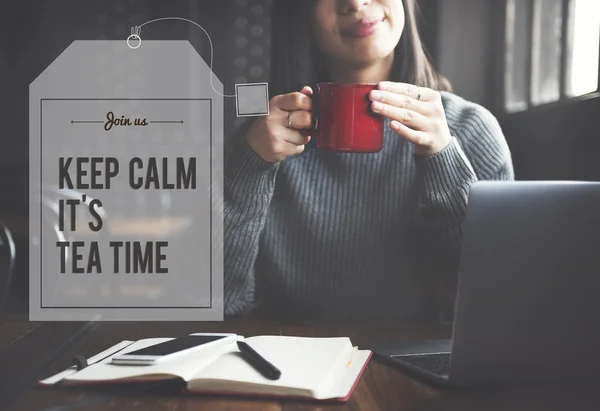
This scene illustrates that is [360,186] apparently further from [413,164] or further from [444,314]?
[444,314]

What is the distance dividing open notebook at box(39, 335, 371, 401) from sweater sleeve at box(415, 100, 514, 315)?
48 centimetres

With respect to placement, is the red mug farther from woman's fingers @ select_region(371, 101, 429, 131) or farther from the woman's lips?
the woman's lips

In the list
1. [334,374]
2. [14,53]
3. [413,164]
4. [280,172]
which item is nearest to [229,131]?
[280,172]

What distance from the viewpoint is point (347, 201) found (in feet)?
4.45

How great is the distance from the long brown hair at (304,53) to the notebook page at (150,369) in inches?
32.8

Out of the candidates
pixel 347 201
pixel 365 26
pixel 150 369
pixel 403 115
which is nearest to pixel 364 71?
pixel 365 26

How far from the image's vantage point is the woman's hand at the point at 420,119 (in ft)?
3.42

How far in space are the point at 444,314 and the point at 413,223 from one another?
196 mm

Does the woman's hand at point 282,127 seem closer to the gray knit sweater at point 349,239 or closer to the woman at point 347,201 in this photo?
the woman at point 347,201

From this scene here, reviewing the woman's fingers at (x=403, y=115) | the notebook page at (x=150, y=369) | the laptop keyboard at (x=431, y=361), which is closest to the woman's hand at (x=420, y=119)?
the woman's fingers at (x=403, y=115)

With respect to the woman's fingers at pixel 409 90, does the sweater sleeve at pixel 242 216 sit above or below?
below

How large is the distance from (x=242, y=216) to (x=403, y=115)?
0.38m

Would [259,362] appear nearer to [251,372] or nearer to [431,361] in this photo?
[251,372]

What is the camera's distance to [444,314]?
125cm
